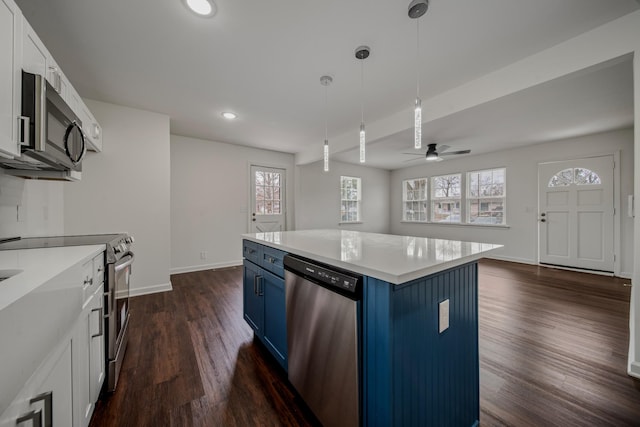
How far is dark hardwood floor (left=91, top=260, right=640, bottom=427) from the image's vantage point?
1.37 meters

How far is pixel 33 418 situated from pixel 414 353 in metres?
1.25

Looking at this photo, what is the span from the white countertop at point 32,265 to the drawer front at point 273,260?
971 millimetres

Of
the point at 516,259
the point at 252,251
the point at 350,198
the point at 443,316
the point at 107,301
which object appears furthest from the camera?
the point at 350,198

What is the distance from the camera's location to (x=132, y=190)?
10.5 feet

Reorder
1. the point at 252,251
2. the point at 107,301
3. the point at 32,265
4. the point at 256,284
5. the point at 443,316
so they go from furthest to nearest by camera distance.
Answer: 1. the point at 252,251
2. the point at 256,284
3. the point at 107,301
4. the point at 443,316
5. the point at 32,265

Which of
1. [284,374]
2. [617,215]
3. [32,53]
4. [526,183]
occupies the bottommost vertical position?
[284,374]

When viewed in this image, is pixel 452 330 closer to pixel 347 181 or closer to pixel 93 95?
pixel 93 95

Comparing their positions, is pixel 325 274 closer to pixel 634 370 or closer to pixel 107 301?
pixel 107 301

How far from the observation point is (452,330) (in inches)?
46.7

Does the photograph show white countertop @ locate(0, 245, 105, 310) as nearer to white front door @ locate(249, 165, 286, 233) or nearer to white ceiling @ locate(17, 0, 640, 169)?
white ceiling @ locate(17, 0, 640, 169)

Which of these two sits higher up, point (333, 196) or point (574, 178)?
point (574, 178)

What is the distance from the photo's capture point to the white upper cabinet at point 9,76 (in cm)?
109

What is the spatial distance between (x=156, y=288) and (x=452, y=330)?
3.66 metres

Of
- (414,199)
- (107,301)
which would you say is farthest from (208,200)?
(414,199)
